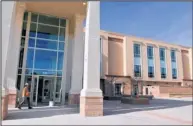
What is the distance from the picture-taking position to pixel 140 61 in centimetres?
3806

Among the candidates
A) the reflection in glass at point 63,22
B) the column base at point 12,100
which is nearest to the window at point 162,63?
the reflection in glass at point 63,22

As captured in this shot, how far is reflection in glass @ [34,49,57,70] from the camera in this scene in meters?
14.9

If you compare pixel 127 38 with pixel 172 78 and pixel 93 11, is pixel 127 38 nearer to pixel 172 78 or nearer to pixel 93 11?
pixel 172 78

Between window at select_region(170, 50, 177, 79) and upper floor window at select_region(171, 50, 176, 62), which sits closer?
window at select_region(170, 50, 177, 79)

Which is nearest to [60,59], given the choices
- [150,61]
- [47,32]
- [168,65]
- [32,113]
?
[47,32]

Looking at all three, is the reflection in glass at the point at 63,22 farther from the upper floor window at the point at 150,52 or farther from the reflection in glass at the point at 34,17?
the upper floor window at the point at 150,52

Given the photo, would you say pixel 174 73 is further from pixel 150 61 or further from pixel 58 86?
pixel 58 86

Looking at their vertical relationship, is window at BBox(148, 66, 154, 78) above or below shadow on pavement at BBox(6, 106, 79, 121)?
above

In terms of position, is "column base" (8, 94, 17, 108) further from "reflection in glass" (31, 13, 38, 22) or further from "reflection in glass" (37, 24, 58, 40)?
"reflection in glass" (31, 13, 38, 22)

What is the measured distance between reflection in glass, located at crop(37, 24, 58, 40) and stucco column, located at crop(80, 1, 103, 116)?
6.34 m

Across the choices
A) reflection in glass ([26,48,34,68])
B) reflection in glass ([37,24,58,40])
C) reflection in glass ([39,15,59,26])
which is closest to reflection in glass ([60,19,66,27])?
reflection in glass ([39,15,59,26])

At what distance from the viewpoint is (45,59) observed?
15.1 m

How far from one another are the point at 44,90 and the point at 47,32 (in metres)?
4.81

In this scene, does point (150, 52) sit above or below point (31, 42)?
above
